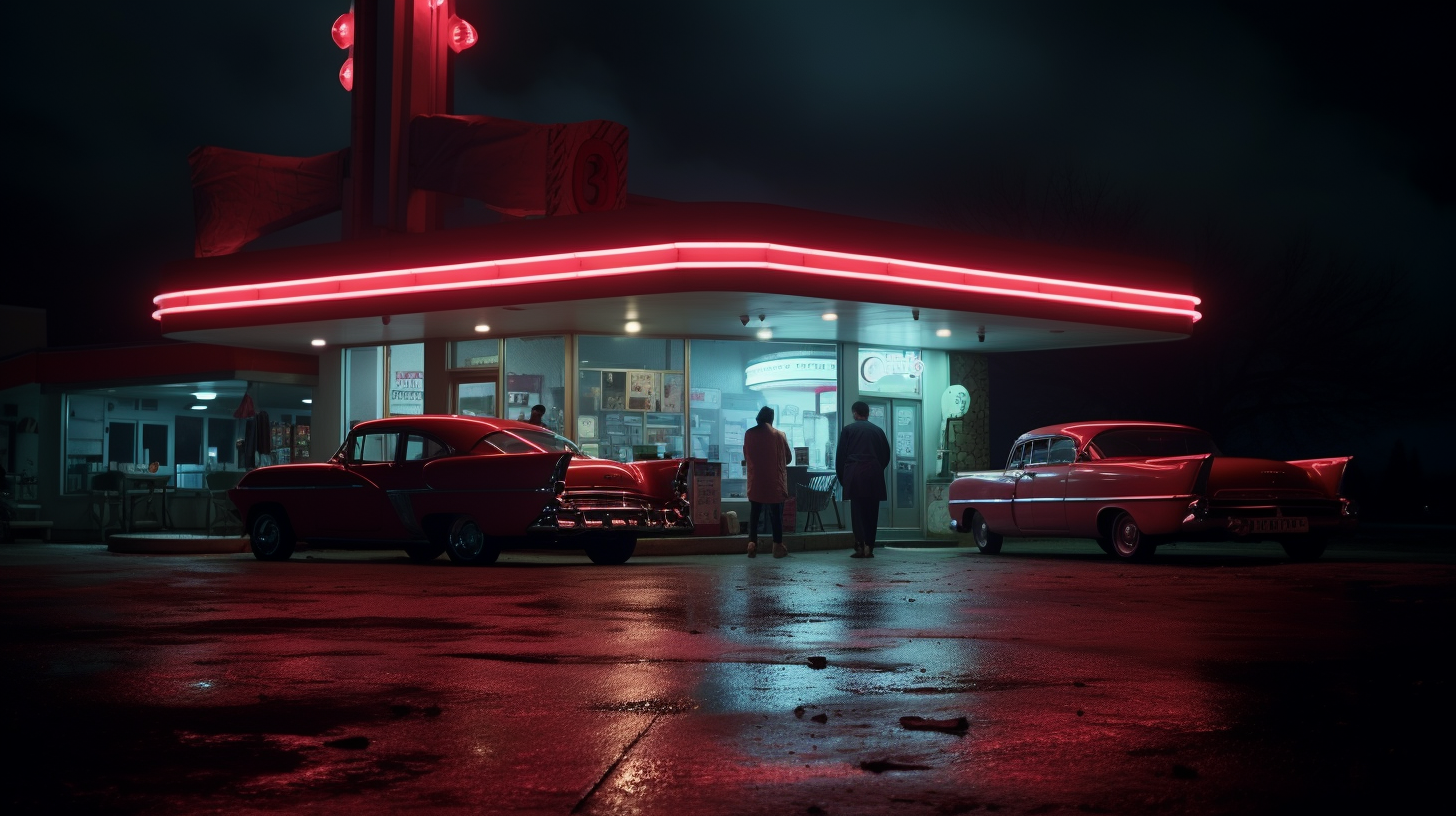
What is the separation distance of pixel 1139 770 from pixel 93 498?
25.2 metres

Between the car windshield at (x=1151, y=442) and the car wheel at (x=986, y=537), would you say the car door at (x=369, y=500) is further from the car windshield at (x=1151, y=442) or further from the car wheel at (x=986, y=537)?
the car windshield at (x=1151, y=442)

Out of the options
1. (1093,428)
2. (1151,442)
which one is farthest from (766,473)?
(1151,442)

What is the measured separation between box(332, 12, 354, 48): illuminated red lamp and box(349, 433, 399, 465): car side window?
9028mm

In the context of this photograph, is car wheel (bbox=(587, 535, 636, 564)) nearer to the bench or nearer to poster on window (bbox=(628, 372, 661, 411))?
poster on window (bbox=(628, 372, 661, 411))

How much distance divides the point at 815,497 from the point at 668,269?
5.85m

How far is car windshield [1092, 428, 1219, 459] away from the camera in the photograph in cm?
1468

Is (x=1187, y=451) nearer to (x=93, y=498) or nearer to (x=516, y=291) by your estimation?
(x=516, y=291)

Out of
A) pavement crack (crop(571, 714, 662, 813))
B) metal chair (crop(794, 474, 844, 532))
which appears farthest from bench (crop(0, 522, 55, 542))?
pavement crack (crop(571, 714, 662, 813))

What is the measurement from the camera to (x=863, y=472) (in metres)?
15.9

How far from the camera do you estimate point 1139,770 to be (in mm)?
3887

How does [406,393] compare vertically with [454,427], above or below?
above

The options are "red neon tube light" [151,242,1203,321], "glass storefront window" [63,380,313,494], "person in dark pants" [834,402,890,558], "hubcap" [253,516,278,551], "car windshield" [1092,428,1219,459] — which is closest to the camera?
"car windshield" [1092,428,1219,459]

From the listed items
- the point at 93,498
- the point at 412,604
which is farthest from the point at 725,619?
the point at 93,498

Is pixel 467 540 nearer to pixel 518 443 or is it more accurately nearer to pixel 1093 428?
pixel 518 443
